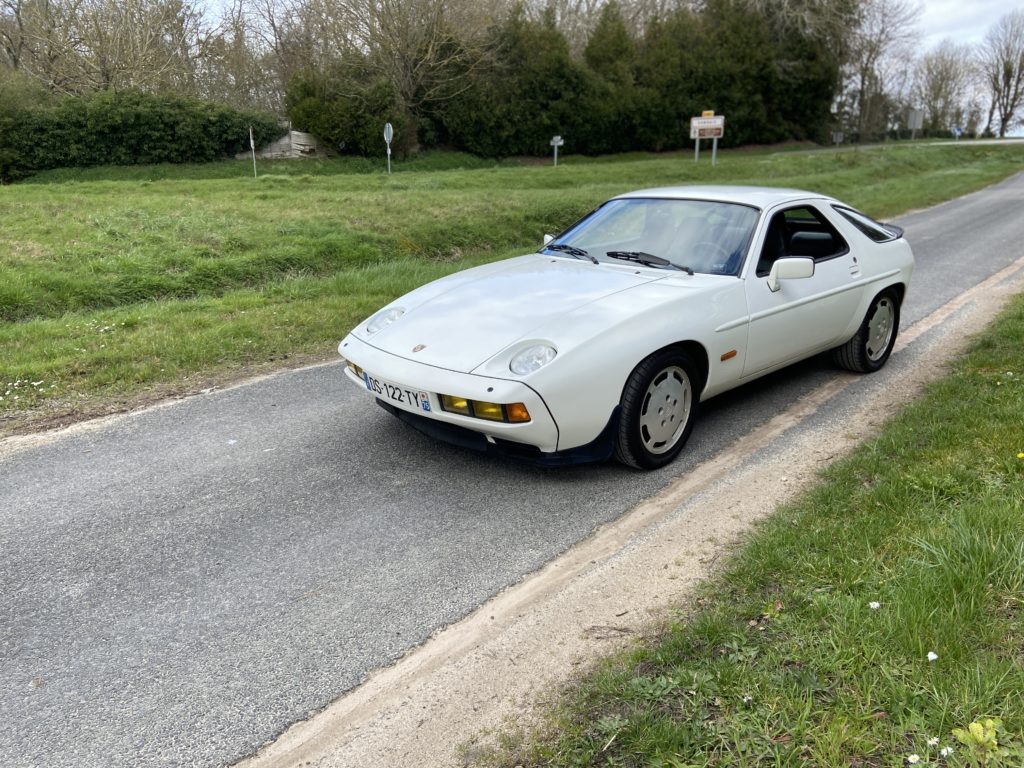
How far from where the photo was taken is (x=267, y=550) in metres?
3.41

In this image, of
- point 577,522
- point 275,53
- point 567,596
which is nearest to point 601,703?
point 567,596

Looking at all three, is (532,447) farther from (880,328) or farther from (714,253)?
(880,328)

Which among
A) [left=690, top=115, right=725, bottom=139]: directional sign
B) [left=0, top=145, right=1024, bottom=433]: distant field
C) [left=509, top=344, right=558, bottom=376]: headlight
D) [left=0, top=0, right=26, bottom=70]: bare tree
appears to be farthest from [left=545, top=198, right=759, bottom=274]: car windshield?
[left=0, top=0, right=26, bottom=70]: bare tree

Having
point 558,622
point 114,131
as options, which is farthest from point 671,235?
point 114,131

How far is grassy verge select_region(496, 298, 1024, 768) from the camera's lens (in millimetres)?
2141

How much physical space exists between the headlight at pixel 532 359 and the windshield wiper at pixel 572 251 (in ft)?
4.54

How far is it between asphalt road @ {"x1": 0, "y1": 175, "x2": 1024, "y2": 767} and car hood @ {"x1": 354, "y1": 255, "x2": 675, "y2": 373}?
0.67 meters

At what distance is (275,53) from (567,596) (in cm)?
3827

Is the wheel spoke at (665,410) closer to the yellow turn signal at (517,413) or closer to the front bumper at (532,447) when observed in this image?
the front bumper at (532,447)

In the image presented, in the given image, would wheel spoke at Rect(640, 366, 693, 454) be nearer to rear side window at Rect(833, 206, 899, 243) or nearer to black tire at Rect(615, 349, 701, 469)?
black tire at Rect(615, 349, 701, 469)

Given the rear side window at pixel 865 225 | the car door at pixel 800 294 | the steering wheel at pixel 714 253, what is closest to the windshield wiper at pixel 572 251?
the steering wheel at pixel 714 253

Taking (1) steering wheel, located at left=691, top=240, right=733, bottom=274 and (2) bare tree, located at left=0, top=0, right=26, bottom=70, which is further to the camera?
(2) bare tree, located at left=0, top=0, right=26, bottom=70

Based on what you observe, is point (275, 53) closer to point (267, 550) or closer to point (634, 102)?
A: point (634, 102)

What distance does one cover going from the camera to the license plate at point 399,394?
3.88 metres
